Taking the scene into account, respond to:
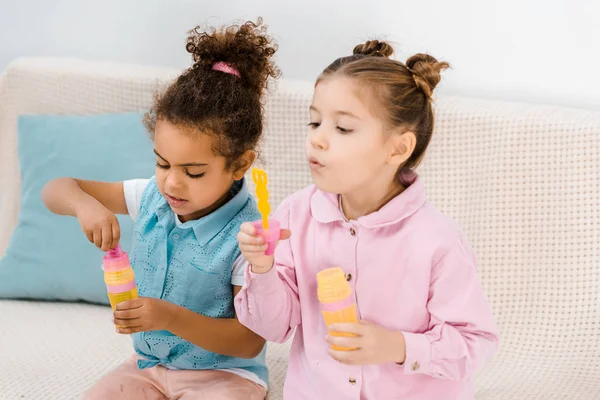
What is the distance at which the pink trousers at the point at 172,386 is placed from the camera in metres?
1.46

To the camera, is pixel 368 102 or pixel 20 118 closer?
pixel 368 102

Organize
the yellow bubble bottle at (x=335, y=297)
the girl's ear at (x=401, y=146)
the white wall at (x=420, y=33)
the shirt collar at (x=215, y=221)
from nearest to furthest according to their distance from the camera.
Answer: the yellow bubble bottle at (x=335, y=297) < the girl's ear at (x=401, y=146) < the shirt collar at (x=215, y=221) < the white wall at (x=420, y=33)

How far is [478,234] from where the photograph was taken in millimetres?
1859

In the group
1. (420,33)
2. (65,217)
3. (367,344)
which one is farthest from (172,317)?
(420,33)

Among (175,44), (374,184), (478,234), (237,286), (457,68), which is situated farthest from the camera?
(175,44)

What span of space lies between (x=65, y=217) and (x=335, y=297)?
1.06 m

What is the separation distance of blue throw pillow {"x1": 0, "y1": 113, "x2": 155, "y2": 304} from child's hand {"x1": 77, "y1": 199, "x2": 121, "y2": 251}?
527 millimetres

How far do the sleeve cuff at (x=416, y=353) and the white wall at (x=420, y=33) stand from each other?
3.11 ft

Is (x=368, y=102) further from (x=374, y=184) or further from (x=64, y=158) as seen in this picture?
(x=64, y=158)

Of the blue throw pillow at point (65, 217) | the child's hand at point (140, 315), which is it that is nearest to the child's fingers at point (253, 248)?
the child's hand at point (140, 315)

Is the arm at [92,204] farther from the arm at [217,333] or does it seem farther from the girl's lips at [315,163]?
the girl's lips at [315,163]


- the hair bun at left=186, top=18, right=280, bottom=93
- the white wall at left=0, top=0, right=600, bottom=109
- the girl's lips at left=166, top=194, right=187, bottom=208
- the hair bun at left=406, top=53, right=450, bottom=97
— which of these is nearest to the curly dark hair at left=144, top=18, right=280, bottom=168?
the hair bun at left=186, top=18, right=280, bottom=93

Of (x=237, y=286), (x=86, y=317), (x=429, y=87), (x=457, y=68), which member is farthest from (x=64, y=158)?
(x=429, y=87)

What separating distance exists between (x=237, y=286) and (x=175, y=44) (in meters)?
0.96
